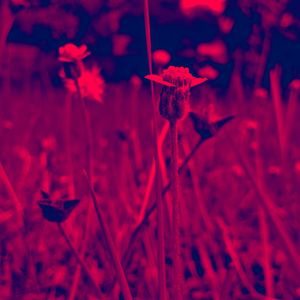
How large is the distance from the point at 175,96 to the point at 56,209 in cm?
12

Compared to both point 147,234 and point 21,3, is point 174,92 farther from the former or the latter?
point 147,234

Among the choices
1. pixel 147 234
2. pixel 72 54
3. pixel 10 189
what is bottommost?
pixel 147 234

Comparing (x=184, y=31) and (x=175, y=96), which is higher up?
(x=184, y=31)

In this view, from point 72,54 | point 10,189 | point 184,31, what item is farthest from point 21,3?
point 184,31

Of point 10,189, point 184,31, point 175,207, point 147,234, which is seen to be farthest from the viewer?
point 184,31

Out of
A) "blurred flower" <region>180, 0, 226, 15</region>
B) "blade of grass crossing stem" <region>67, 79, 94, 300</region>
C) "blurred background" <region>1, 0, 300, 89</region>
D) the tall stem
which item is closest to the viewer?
the tall stem

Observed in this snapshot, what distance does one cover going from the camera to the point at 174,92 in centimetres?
36

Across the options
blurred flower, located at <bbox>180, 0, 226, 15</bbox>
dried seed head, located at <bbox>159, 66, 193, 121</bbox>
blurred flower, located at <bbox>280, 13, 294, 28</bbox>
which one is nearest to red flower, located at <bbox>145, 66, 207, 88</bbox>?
dried seed head, located at <bbox>159, 66, 193, 121</bbox>

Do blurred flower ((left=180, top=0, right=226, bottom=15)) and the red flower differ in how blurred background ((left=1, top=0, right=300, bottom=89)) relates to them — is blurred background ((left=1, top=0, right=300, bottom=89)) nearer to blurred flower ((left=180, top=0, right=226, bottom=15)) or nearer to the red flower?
blurred flower ((left=180, top=0, right=226, bottom=15))

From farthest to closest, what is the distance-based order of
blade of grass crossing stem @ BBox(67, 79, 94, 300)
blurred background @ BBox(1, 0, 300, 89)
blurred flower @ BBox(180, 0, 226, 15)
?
blurred flower @ BBox(180, 0, 226, 15) → blurred background @ BBox(1, 0, 300, 89) → blade of grass crossing stem @ BBox(67, 79, 94, 300)

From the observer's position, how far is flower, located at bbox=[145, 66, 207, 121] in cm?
35

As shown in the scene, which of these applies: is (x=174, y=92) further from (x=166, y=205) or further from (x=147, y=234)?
(x=147, y=234)

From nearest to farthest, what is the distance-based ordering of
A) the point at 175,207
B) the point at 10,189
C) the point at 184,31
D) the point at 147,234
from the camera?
1. the point at 175,207
2. the point at 10,189
3. the point at 147,234
4. the point at 184,31

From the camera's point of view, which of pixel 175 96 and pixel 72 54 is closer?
pixel 175 96
